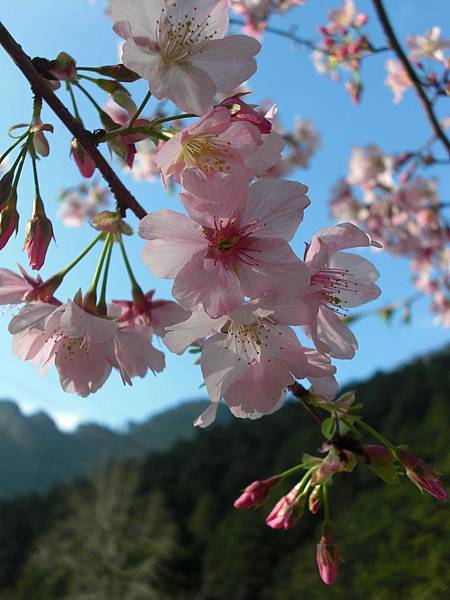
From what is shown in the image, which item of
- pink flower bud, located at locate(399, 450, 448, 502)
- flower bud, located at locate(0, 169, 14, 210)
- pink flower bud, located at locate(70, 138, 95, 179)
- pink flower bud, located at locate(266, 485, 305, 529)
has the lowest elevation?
pink flower bud, located at locate(266, 485, 305, 529)

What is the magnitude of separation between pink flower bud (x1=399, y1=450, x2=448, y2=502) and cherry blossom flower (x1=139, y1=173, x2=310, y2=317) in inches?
11.7

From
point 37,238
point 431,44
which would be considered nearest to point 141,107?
point 37,238

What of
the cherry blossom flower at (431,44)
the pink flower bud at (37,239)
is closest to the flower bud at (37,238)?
the pink flower bud at (37,239)

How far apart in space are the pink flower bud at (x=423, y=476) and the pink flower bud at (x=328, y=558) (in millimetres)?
146

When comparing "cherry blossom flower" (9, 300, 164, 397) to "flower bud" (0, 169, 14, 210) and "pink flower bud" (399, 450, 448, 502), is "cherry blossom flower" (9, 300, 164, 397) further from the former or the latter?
"pink flower bud" (399, 450, 448, 502)

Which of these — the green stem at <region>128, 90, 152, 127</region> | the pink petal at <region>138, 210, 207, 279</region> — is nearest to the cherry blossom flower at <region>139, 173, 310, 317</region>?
the pink petal at <region>138, 210, 207, 279</region>

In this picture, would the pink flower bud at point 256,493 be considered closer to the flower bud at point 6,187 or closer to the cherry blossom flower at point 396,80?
the flower bud at point 6,187

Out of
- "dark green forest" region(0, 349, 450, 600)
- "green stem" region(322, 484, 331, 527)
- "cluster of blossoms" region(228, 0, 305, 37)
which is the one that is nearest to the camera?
"green stem" region(322, 484, 331, 527)

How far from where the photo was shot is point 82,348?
0.62 meters

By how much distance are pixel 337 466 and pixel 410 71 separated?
1228 millimetres

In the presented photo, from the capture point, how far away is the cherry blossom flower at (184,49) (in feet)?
1.58

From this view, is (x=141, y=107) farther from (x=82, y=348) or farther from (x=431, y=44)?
(x=431, y=44)

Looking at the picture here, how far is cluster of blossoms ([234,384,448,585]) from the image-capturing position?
0.61m

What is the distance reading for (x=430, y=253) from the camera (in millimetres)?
3027
